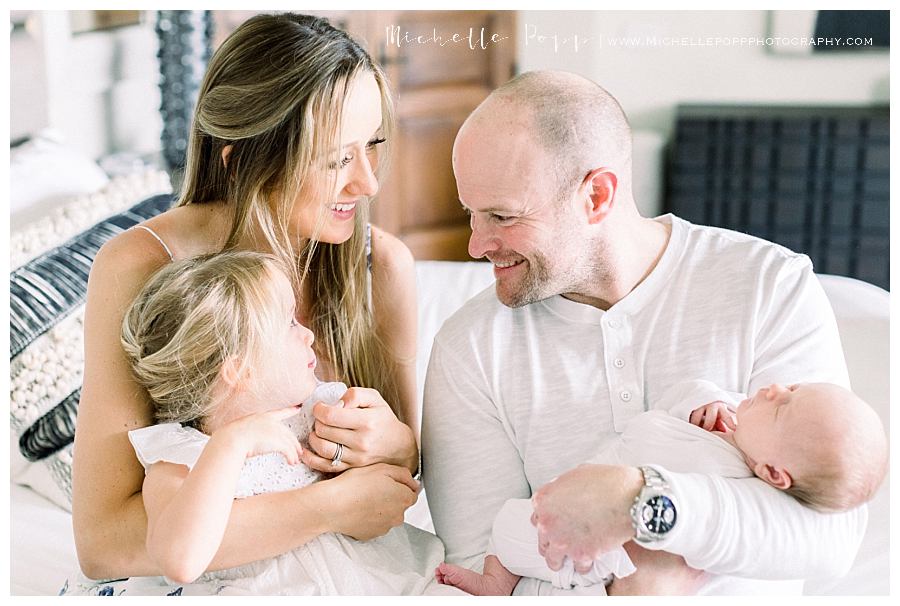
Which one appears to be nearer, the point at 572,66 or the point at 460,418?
the point at 460,418

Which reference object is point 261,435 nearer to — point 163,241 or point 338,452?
point 338,452

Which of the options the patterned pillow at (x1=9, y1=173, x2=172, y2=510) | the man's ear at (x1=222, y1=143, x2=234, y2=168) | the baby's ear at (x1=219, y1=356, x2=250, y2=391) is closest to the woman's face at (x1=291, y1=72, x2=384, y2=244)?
the man's ear at (x1=222, y1=143, x2=234, y2=168)

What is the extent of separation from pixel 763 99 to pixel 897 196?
2710mm

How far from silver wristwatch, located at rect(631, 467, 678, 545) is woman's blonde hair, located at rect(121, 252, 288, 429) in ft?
1.71

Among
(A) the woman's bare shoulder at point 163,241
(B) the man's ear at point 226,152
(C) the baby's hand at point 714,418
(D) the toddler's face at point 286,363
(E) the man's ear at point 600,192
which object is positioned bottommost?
(C) the baby's hand at point 714,418

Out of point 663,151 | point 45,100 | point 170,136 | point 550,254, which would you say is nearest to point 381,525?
point 550,254

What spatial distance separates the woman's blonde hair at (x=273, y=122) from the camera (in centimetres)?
134

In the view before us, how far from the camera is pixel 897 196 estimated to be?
1.63 metres

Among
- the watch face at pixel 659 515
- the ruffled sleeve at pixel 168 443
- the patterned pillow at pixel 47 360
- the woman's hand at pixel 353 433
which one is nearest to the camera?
the watch face at pixel 659 515

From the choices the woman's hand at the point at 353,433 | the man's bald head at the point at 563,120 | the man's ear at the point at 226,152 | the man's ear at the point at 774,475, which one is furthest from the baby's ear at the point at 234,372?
the man's ear at the point at 774,475

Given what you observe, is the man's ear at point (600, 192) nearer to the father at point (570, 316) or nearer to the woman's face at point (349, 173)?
the father at point (570, 316)

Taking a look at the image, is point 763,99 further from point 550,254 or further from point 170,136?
point 550,254

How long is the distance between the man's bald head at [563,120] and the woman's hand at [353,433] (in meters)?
0.41

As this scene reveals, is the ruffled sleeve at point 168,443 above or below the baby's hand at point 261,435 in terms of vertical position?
below
